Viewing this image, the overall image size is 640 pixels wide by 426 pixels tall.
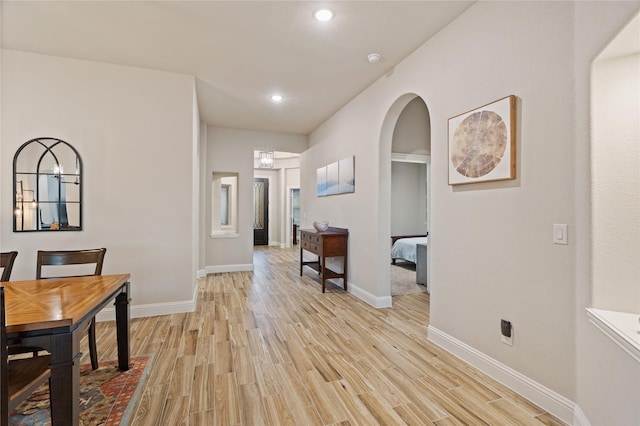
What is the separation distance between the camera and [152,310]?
3426mm

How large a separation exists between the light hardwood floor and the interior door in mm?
6587

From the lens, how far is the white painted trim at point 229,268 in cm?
572

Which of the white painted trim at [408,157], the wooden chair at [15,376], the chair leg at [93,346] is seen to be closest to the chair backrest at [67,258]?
the chair leg at [93,346]

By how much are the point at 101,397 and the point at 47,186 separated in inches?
94.6

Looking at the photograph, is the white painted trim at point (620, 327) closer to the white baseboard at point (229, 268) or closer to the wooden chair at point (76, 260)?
the wooden chair at point (76, 260)

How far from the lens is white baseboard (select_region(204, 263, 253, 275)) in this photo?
18.8ft

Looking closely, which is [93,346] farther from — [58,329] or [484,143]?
[484,143]

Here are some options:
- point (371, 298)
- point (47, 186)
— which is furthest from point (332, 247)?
point (47, 186)

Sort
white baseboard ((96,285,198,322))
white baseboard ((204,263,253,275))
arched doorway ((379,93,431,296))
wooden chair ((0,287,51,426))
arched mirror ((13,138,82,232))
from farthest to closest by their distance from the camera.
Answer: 1. white baseboard ((204,263,253,275))
2. arched doorway ((379,93,431,296))
3. white baseboard ((96,285,198,322))
4. arched mirror ((13,138,82,232))
5. wooden chair ((0,287,51,426))

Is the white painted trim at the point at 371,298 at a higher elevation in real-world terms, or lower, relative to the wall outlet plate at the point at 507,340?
lower

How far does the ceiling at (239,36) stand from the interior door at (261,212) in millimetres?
6341

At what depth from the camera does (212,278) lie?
17.5ft

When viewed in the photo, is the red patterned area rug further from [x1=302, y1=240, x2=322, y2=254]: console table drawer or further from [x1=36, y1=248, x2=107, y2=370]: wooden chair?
[x1=302, y1=240, x2=322, y2=254]: console table drawer

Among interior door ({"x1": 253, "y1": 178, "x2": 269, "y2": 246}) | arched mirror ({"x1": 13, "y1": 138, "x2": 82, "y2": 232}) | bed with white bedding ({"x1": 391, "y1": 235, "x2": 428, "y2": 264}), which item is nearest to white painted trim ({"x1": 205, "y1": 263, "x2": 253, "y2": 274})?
arched mirror ({"x1": 13, "y1": 138, "x2": 82, "y2": 232})
